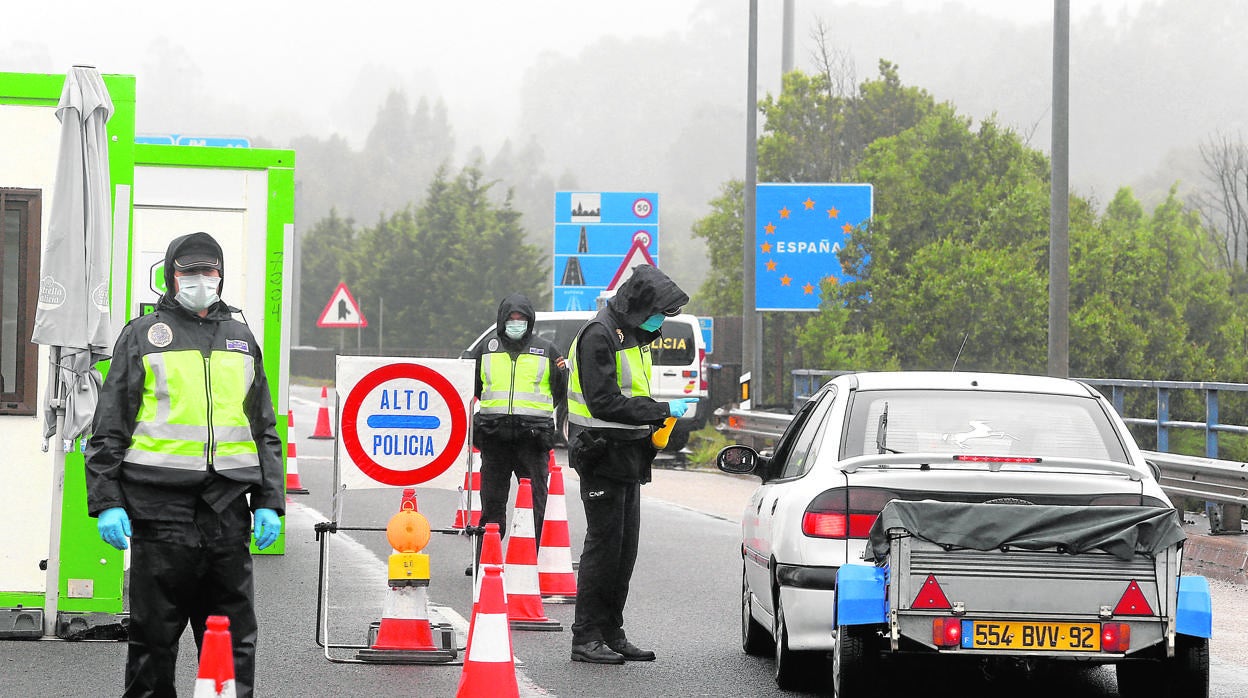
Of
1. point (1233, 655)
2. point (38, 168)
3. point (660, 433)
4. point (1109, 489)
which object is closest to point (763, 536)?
point (660, 433)

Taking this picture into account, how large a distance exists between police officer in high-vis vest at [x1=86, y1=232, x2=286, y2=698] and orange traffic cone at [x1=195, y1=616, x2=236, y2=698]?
1.36 metres

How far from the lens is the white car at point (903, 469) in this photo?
267 inches

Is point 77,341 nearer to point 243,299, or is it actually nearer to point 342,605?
point 342,605

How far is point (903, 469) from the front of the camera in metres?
6.93

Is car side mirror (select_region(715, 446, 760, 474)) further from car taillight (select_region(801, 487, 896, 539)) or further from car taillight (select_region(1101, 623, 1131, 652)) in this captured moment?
car taillight (select_region(1101, 623, 1131, 652))

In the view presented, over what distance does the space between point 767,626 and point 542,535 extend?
324 centimetres

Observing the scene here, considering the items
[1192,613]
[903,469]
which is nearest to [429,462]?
[903,469]

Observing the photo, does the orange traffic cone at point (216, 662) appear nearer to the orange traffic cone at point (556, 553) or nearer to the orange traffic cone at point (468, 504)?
the orange traffic cone at point (468, 504)

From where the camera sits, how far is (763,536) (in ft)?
26.0

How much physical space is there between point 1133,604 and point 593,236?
22.6 m

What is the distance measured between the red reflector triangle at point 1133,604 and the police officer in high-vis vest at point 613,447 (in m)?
2.72

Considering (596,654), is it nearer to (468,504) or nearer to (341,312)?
(468,504)

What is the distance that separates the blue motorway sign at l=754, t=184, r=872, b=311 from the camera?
1065 inches

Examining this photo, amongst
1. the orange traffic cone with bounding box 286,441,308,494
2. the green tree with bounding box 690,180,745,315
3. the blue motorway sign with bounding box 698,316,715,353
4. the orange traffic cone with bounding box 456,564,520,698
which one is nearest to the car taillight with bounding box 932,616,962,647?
the orange traffic cone with bounding box 456,564,520,698
